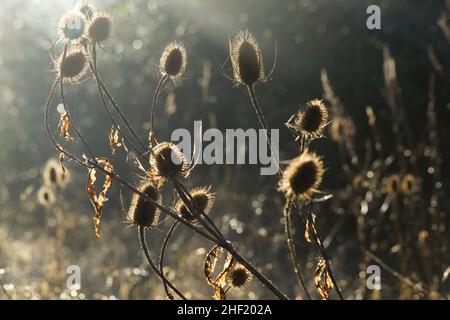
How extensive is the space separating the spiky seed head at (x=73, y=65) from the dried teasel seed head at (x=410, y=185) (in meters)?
2.12

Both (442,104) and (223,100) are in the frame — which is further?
(223,100)

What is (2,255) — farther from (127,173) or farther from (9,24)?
(9,24)

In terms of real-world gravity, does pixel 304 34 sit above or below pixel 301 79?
above

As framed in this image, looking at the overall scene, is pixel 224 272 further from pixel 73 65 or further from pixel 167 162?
pixel 73 65

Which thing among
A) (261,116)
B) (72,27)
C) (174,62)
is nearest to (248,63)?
(261,116)

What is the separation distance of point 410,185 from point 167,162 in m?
2.40

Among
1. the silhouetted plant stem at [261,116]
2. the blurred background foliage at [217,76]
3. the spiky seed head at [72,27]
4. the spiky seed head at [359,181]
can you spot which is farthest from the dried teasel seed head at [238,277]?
the blurred background foliage at [217,76]

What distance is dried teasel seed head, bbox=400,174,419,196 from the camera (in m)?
3.65

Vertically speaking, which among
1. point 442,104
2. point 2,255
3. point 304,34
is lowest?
point 2,255

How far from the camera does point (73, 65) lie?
6.97 ft

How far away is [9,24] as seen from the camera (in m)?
8.45
